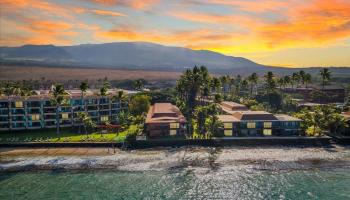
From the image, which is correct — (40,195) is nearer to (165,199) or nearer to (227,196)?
(165,199)

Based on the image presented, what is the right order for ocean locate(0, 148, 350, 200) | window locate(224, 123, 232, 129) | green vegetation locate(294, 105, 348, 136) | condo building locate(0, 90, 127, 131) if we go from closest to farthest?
ocean locate(0, 148, 350, 200)
window locate(224, 123, 232, 129)
green vegetation locate(294, 105, 348, 136)
condo building locate(0, 90, 127, 131)

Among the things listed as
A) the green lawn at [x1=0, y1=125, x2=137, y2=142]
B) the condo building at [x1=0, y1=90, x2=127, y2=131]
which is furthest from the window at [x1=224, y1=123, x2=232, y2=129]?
the condo building at [x1=0, y1=90, x2=127, y2=131]

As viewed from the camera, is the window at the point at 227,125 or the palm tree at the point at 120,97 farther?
the palm tree at the point at 120,97

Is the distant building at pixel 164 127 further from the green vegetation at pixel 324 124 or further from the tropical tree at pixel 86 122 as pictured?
the green vegetation at pixel 324 124

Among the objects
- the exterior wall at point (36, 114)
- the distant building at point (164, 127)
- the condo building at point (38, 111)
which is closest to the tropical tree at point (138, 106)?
the condo building at point (38, 111)

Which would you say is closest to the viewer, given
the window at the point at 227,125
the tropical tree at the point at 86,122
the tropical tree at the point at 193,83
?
the window at the point at 227,125

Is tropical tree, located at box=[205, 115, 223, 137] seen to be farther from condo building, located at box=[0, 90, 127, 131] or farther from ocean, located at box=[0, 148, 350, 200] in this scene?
condo building, located at box=[0, 90, 127, 131]
